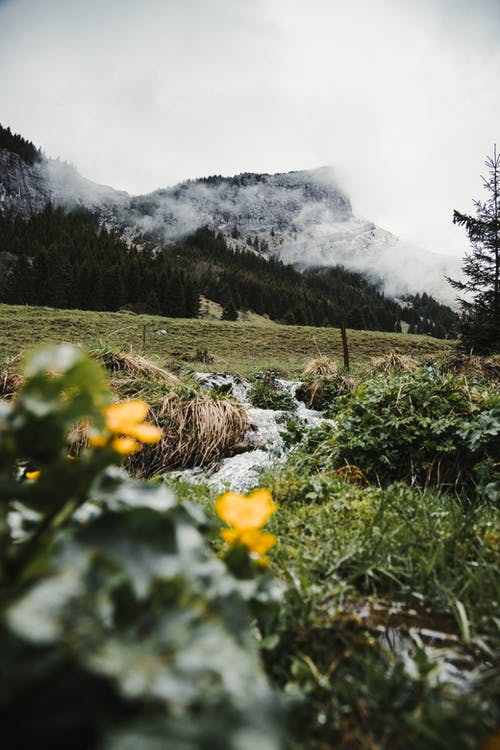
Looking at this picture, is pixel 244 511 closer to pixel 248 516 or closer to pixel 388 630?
pixel 248 516

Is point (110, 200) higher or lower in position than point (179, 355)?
higher

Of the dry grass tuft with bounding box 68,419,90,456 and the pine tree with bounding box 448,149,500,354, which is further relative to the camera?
the pine tree with bounding box 448,149,500,354

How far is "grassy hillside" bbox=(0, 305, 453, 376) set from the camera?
66.7ft

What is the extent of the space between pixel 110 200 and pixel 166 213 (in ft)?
90.1

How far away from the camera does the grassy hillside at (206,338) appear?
2034cm

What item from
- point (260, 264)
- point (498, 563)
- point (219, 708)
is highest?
point (260, 264)

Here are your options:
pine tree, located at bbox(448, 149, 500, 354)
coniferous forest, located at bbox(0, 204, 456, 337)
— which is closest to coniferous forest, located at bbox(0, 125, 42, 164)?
coniferous forest, located at bbox(0, 204, 456, 337)

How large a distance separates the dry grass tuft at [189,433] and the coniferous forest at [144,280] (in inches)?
605

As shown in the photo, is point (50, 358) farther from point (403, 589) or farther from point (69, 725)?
point (403, 589)

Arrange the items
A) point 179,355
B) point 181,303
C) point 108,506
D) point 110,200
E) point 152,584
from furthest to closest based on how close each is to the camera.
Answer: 1. point 110,200
2. point 181,303
3. point 179,355
4. point 108,506
5. point 152,584

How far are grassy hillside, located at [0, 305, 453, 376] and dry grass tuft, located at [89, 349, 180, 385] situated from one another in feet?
30.9

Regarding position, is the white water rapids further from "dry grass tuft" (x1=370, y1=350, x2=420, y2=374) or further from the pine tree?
the pine tree

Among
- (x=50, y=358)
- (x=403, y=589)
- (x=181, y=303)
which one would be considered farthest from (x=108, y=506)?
(x=181, y=303)

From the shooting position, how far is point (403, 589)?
5.19 feet
